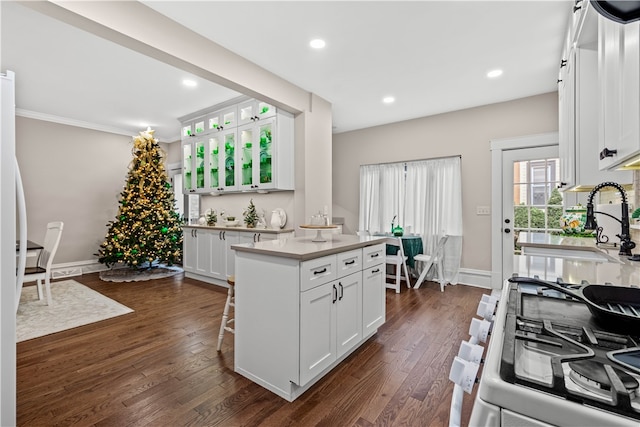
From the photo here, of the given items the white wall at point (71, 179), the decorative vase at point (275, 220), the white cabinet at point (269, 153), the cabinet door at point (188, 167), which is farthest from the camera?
the cabinet door at point (188, 167)

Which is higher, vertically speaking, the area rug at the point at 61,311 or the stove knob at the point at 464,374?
the stove knob at the point at 464,374

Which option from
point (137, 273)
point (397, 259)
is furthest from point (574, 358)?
point (137, 273)

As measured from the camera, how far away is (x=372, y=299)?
268cm

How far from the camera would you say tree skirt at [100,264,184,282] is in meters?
5.15

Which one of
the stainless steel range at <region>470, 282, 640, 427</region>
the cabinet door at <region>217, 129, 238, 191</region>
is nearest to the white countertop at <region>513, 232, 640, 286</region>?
the stainless steel range at <region>470, 282, 640, 427</region>

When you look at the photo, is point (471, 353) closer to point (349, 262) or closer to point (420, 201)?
point (349, 262)

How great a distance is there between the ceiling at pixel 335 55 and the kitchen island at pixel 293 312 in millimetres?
1958

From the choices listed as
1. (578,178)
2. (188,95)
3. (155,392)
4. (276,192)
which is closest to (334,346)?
(155,392)

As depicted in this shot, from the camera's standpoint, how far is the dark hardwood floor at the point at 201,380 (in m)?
1.76

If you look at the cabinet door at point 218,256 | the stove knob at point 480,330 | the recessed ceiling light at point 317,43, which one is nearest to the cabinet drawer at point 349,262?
the stove knob at point 480,330

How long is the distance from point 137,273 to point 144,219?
1.03m

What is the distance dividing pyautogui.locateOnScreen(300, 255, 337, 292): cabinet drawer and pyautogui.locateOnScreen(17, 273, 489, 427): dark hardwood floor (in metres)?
0.73

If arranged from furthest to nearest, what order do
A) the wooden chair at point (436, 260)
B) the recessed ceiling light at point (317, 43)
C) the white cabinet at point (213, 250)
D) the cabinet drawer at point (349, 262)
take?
the wooden chair at point (436, 260)
the white cabinet at point (213, 250)
the recessed ceiling light at point (317, 43)
the cabinet drawer at point (349, 262)

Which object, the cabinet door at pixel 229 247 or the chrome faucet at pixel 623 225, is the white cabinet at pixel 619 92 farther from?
the cabinet door at pixel 229 247
